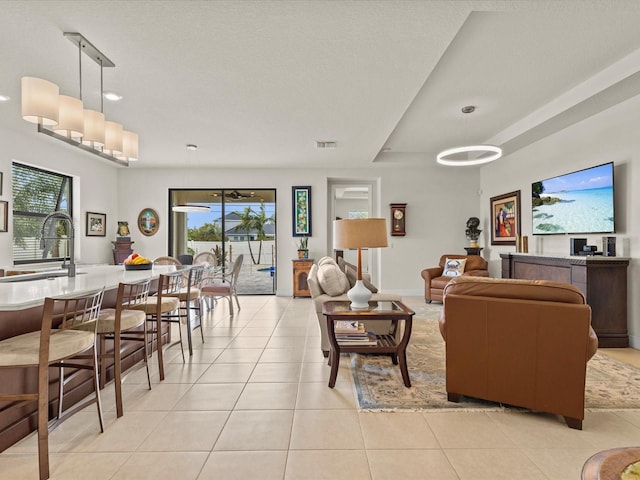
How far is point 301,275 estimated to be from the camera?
692cm

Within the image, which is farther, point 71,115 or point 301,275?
point 301,275

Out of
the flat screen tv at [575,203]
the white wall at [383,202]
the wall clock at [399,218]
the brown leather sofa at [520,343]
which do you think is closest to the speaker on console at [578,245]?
the flat screen tv at [575,203]

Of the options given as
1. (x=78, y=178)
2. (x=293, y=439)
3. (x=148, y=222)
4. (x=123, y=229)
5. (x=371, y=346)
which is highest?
(x=78, y=178)

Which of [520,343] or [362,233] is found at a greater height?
[362,233]

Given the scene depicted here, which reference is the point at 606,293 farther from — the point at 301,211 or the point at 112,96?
the point at 112,96

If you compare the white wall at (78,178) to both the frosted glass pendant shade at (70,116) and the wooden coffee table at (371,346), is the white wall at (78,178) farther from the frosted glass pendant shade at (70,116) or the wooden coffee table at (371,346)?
the wooden coffee table at (371,346)

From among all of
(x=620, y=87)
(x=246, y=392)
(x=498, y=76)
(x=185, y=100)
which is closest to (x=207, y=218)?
(x=185, y=100)

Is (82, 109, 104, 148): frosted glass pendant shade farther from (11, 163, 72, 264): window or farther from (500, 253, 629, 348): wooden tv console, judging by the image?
(500, 253, 629, 348): wooden tv console

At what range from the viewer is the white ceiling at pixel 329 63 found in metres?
2.28

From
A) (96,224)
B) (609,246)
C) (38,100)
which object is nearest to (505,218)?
(609,246)

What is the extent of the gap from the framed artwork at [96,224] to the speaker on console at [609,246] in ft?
25.5

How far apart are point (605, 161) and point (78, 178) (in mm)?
7799

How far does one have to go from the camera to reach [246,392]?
2.57 meters

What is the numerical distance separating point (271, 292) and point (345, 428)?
5.50m
